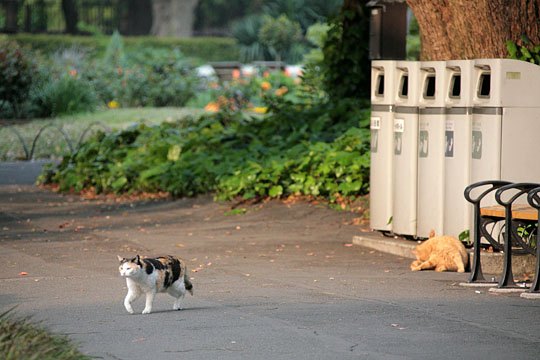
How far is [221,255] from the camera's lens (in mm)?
11773

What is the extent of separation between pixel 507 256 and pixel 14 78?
20977mm

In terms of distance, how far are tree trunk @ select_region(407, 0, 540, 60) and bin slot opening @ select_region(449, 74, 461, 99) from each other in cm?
85

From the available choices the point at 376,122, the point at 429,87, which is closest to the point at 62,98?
Answer: the point at 376,122

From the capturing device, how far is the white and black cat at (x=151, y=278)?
26.5ft

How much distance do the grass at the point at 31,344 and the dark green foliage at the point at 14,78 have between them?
2199 centimetres

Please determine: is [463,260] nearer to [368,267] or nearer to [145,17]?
[368,267]

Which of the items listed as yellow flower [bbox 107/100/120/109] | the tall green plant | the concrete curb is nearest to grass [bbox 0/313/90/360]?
the concrete curb

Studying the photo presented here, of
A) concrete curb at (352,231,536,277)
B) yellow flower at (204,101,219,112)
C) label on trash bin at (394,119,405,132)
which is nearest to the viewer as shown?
concrete curb at (352,231,536,277)

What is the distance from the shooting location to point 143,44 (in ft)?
154

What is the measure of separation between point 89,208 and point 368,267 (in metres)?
5.87

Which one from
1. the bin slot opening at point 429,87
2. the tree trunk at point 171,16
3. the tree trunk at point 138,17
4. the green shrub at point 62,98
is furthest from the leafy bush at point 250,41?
the bin slot opening at point 429,87

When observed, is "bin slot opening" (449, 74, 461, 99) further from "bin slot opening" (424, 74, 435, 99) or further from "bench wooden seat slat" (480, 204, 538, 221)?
"bench wooden seat slat" (480, 204, 538, 221)

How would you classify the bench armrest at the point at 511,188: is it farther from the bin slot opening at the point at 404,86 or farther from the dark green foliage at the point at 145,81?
the dark green foliage at the point at 145,81

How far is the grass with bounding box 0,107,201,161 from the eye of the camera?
2266 cm
